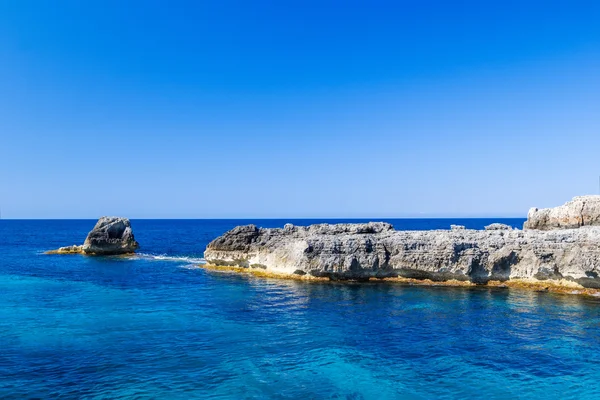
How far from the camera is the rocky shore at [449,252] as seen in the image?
129 ft

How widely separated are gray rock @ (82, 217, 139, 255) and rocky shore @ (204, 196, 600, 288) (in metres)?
34.7

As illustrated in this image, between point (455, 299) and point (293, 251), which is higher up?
point (293, 251)

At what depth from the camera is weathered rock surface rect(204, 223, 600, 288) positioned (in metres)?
39.0

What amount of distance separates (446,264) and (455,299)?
7146 millimetres

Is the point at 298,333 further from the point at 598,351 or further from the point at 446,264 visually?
the point at 446,264

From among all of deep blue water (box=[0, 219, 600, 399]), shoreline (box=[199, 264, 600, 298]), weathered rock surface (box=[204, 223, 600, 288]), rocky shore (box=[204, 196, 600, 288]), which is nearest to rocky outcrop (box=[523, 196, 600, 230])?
rocky shore (box=[204, 196, 600, 288])

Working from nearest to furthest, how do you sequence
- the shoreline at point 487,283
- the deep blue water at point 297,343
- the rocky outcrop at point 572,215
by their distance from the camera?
the deep blue water at point 297,343 < the shoreline at point 487,283 < the rocky outcrop at point 572,215

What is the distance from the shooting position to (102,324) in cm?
2817

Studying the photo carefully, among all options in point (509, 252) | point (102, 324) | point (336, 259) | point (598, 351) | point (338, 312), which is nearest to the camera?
point (598, 351)

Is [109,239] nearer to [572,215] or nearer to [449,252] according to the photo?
[449,252]

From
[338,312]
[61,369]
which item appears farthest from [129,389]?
[338,312]

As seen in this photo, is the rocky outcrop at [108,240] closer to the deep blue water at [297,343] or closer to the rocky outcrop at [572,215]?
the deep blue water at [297,343]

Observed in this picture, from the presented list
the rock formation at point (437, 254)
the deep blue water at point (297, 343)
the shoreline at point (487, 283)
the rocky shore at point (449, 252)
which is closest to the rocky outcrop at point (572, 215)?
the rocky shore at point (449, 252)

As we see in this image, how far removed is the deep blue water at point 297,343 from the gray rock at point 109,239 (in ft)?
114
